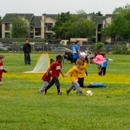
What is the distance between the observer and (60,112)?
1437cm

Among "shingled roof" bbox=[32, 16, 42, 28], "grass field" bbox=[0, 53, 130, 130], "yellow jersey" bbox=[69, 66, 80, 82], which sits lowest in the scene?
"grass field" bbox=[0, 53, 130, 130]

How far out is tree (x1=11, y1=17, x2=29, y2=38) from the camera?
12825 centimetres

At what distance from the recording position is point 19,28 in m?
129

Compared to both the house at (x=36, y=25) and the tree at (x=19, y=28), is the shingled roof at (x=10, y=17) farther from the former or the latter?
the tree at (x=19, y=28)

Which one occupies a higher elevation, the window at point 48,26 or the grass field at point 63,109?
the window at point 48,26

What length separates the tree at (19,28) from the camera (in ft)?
421

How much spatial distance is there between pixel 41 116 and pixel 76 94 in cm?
603

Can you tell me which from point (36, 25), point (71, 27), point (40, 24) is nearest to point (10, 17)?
point (36, 25)

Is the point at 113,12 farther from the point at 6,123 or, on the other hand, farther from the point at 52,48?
the point at 6,123

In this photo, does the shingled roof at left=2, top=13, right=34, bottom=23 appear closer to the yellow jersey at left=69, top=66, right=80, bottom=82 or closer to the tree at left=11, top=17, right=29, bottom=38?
the tree at left=11, top=17, right=29, bottom=38

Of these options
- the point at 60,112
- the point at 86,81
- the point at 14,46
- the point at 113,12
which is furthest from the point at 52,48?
the point at 113,12

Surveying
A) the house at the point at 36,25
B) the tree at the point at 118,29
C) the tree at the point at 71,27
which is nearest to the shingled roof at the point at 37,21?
the house at the point at 36,25

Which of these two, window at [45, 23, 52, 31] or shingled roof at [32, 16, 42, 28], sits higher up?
shingled roof at [32, 16, 42, 28]

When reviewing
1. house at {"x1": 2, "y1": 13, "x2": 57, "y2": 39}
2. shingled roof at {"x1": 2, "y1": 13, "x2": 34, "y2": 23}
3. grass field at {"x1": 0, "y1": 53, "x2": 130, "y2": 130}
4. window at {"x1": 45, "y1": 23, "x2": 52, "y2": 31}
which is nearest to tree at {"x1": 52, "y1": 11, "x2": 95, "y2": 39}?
house at {"x1": 2, "y1": 13, "x2": 57, "y2": 39}
